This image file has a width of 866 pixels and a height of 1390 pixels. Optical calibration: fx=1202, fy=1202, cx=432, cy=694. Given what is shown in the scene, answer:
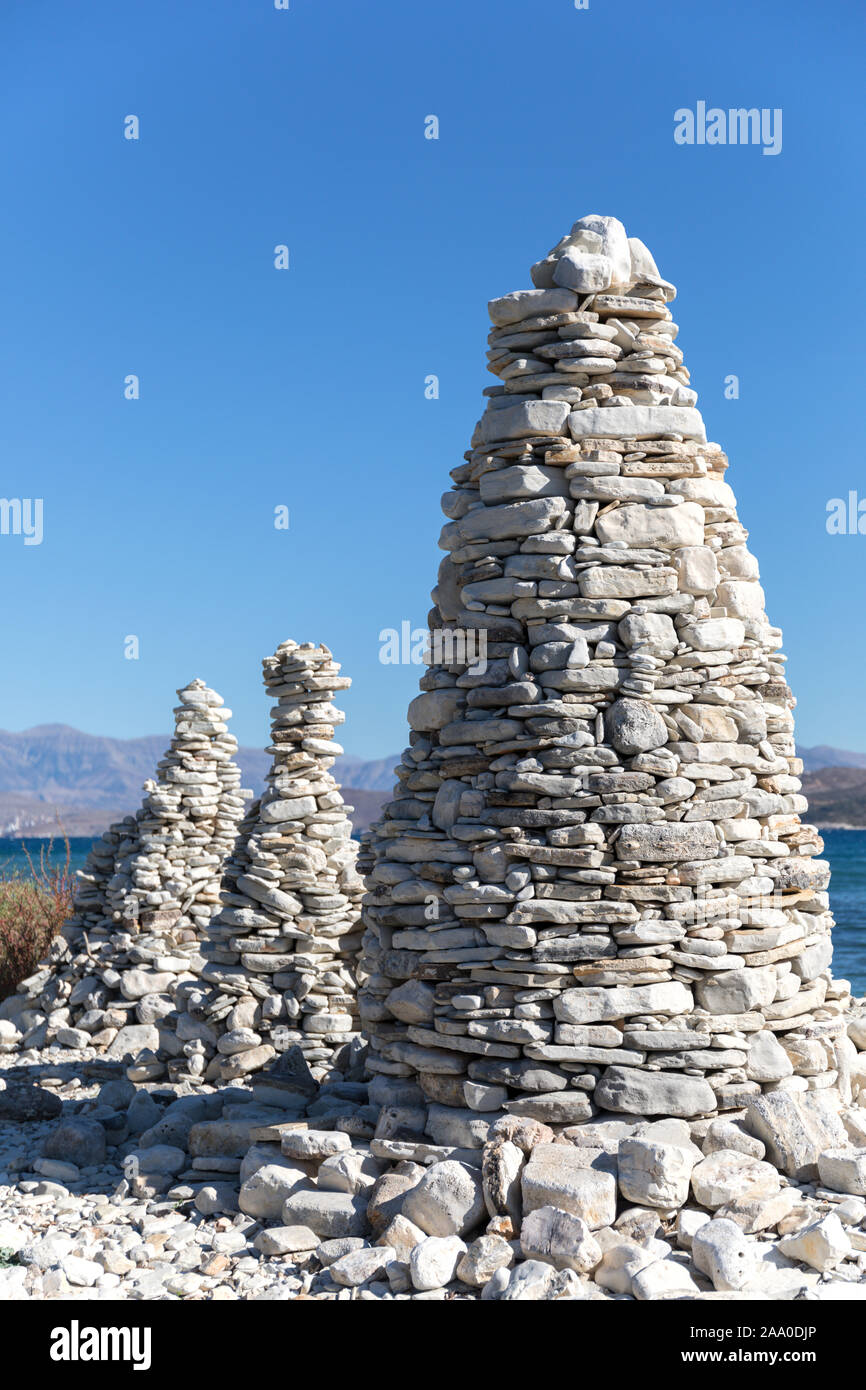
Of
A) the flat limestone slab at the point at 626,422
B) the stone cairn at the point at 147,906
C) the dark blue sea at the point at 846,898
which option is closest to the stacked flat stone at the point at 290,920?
the stone cairn at the point at 147,906

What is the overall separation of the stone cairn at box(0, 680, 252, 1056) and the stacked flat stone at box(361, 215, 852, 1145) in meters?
6.54

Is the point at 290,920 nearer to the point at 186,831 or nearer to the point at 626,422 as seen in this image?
the point at 186,831

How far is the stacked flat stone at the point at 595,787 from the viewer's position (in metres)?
5.98

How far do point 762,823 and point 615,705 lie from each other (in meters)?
1.12

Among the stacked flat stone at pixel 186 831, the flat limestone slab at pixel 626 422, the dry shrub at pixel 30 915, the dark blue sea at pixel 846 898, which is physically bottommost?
the dark blue sea at pixel 846 898

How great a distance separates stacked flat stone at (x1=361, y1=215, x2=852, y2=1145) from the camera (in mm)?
5984

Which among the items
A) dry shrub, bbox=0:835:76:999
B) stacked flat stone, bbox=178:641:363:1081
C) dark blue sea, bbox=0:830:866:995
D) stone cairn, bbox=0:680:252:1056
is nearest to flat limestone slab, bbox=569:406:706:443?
stacked flat stone, bbox=178:641:363:1081

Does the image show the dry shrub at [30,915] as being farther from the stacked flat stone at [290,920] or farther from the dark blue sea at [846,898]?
the stacked flat stone at [290,920]

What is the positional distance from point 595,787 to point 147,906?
8585mm

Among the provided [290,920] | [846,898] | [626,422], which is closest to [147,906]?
[290,920]

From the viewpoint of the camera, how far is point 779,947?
634cm

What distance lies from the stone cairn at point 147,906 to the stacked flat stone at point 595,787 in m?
6.54

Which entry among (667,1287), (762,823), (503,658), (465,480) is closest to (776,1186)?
(667,1287)

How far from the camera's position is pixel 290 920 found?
1045 centimetres
